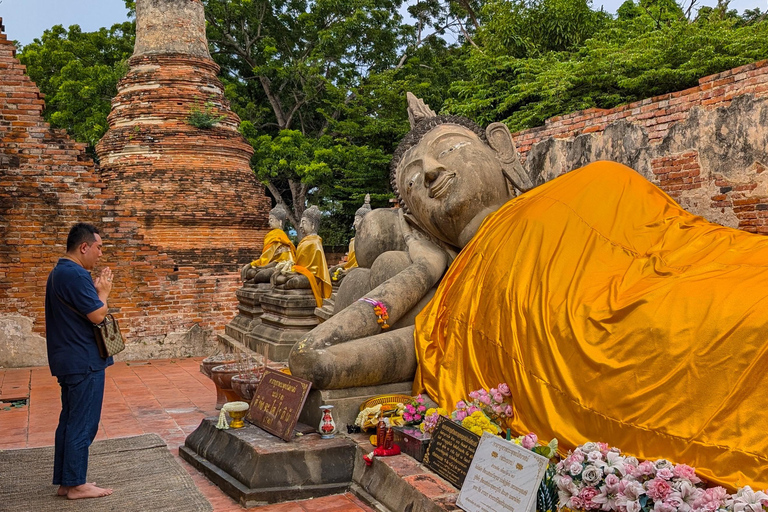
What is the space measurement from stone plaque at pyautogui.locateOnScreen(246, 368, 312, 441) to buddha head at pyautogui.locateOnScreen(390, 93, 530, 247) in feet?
4.54

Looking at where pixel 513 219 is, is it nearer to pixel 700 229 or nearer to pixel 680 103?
pixel 700 229

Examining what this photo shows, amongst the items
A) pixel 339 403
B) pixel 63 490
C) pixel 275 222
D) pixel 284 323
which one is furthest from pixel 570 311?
pixel 275 222

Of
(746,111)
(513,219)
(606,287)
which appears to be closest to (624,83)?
(746,111)

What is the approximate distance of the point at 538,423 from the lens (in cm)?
297

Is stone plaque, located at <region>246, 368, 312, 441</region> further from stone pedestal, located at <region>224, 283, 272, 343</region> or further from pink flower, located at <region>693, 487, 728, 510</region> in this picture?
stone pedestal, located at <region>224, 283, 272, 343</region>

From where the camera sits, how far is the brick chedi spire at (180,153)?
35.9ft

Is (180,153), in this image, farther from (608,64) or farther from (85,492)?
(85,492)

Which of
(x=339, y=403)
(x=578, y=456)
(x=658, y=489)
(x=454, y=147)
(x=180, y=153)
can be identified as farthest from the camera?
(x=180, y=153)

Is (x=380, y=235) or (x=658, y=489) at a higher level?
(x=380, y=235)

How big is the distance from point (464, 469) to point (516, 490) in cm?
37

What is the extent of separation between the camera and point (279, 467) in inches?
129

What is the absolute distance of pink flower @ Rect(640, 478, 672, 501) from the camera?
2205 millimetres

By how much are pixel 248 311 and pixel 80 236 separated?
5684 mm

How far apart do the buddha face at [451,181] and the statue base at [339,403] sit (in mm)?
1149
